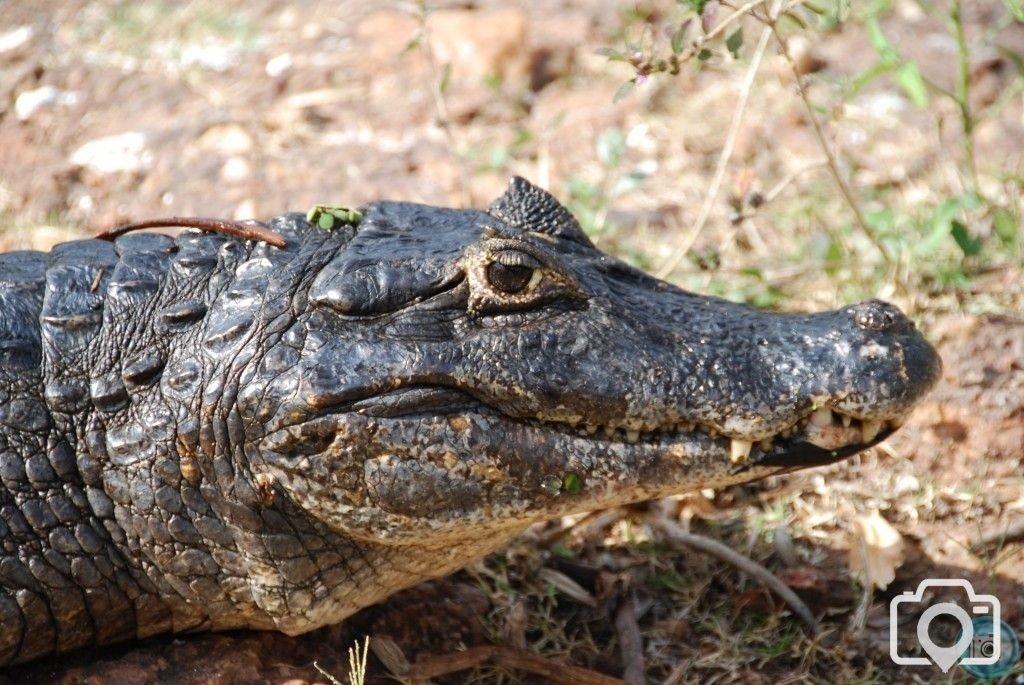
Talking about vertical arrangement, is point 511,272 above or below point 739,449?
above

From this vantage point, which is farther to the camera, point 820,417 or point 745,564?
point 745,564

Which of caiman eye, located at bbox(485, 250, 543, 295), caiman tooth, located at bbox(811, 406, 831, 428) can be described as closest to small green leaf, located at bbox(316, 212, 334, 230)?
caiman eye, located at bbox(485, 250, 543, 295)

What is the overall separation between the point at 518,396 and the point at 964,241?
2.41m

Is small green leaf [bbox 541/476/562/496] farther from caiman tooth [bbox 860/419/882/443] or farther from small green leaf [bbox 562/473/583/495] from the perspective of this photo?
caiman tooth [bbox 860/419/882/443]

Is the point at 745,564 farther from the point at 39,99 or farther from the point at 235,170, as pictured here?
the point at 39,99

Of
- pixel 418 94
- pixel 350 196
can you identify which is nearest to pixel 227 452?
pixel 350 196

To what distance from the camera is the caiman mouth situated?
2832mm

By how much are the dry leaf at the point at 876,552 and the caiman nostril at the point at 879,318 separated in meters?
0.97

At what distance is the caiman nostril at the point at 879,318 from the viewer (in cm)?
290

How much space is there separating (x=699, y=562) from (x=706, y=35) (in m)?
1.65

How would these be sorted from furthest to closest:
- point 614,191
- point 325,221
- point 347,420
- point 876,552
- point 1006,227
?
point 614,191, point 1006,227, point 876,552, point 325,221, point 347,420

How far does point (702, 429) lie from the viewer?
2908mm

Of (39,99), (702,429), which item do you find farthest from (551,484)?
(39,99)

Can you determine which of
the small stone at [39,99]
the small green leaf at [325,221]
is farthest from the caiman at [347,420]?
the small stone at [39,99]
